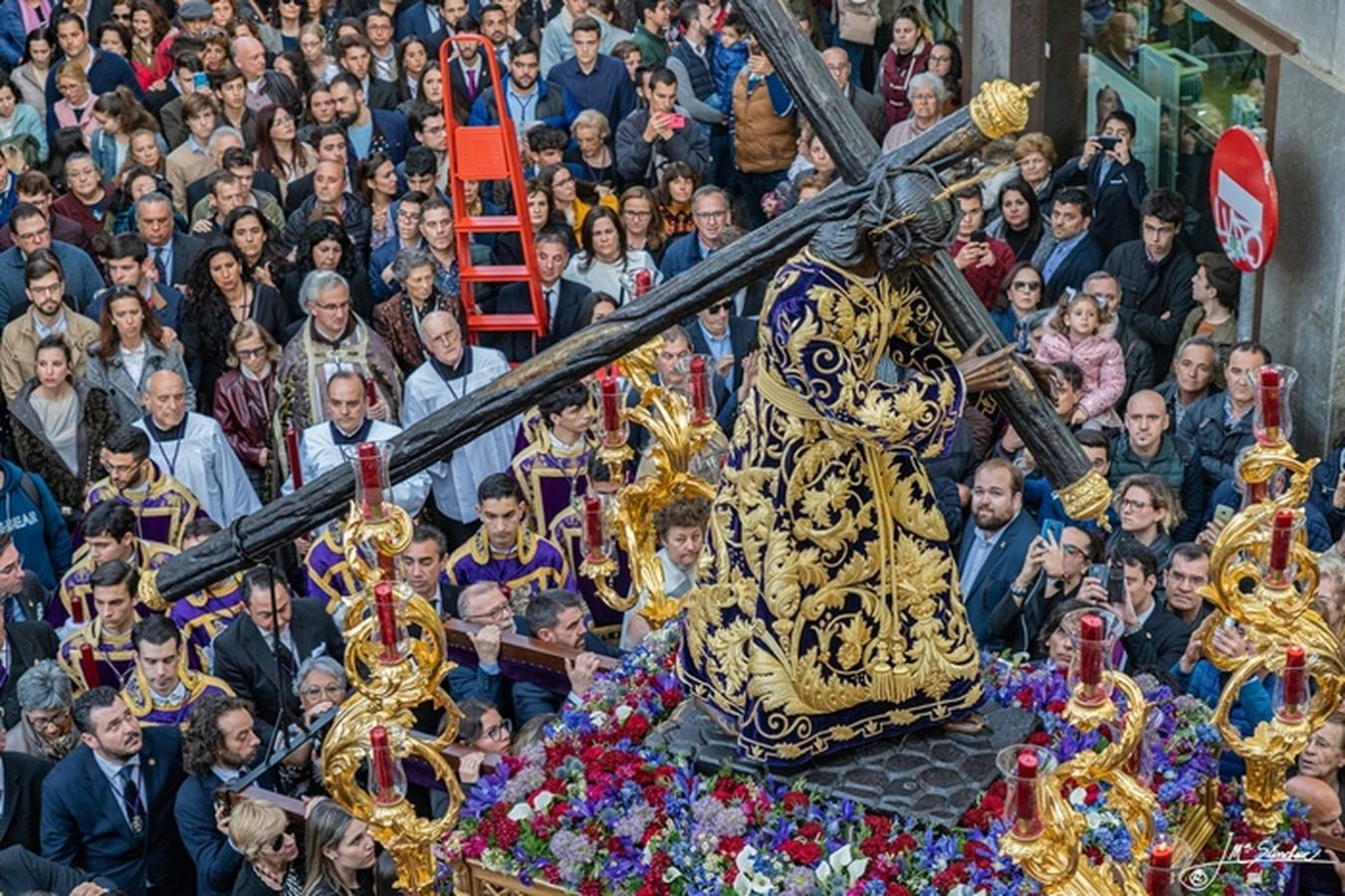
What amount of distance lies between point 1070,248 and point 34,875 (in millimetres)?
7624

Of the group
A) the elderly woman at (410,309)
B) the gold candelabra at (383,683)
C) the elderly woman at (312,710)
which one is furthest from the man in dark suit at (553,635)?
the elderly woman at (410,309)

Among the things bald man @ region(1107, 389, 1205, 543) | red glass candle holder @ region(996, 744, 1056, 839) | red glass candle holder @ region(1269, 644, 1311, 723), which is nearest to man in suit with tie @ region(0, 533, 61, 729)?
bald man @ region(1107, 389, 1205, 543)

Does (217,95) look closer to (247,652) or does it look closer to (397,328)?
(397,328)

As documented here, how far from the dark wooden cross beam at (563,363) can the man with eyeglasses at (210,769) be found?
64.4 inches

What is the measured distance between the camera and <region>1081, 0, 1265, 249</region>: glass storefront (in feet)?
47.3

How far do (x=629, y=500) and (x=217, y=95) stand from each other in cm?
907

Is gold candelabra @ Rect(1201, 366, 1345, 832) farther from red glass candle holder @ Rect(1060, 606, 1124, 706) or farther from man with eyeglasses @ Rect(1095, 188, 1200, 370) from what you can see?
man with eyeglasses @ Rect(1095, 188, 1200, 370)

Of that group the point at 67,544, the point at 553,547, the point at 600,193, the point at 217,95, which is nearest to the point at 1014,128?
the point at 553,547

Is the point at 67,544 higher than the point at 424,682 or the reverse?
the reverse

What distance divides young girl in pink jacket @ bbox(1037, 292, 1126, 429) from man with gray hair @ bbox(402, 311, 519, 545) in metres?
3.17

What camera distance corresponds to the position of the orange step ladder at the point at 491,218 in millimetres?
14109

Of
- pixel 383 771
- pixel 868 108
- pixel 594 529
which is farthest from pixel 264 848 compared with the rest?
pixel 868 108

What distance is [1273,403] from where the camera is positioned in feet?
26.6

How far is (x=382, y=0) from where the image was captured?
19094mm
